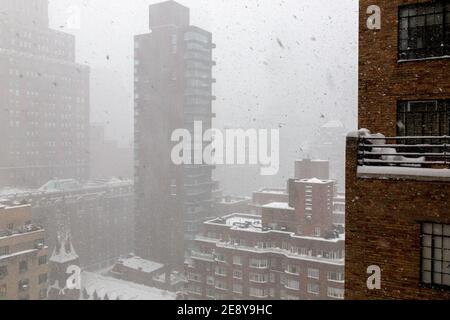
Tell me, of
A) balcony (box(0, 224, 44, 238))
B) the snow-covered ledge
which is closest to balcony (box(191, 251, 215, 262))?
balcony (box(0, 224, 44, 238))

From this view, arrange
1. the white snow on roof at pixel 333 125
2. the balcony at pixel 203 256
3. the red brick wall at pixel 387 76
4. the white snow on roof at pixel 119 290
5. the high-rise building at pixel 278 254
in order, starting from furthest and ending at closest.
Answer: the white snow on roof at pixel 333 125 < the white snow on roof at pixel 119 290 < the balcony at pixel 203 256 < the high-rise building at pixel 278 254 < the red brick wall at pixel 387 76

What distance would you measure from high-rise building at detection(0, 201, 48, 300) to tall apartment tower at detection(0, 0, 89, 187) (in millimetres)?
62692

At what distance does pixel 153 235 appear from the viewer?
255ft

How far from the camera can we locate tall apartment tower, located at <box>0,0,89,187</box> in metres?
95.9

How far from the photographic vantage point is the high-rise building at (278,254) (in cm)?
4022

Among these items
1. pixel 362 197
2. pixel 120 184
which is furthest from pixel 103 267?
pixel 362 197

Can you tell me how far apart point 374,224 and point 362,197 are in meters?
0.63

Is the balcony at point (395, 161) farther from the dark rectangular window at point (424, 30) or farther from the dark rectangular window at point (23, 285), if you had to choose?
the dark rectangular window at point (23, 285)

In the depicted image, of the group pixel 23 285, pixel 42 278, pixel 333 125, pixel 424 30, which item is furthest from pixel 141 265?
pixel 333 125

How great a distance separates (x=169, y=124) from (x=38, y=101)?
45177 mm

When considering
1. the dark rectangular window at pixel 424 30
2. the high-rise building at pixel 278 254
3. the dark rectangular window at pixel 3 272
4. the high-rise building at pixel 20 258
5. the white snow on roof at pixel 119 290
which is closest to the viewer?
the dark rectangular window at pixel 424 30

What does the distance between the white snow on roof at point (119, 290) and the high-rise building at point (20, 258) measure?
9.84 meters

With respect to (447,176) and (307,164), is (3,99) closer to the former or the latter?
(307,164)

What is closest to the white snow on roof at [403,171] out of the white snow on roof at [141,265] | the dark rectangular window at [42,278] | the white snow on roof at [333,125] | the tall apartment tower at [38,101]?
the dark rectangular window at [42,278]
